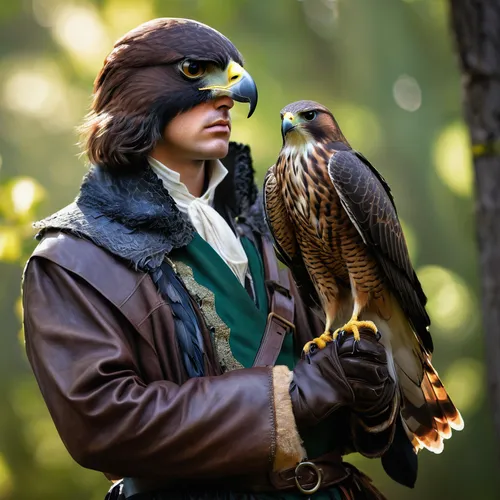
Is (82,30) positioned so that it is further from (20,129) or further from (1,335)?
(1,335)

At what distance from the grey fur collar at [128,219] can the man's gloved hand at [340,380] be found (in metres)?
0.51

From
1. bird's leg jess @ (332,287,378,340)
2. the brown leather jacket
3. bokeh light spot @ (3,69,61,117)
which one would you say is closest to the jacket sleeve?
the brown leather jacket

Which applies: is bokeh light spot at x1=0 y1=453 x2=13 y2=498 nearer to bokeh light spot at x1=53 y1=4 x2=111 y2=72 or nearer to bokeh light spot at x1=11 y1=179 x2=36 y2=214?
bokeh light spot at x1=53 y1=4 x2=111 y2=72

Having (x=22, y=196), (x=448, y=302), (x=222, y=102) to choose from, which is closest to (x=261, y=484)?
(x=222, y=102)

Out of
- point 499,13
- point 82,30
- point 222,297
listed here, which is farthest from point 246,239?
point 82,30

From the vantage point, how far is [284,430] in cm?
192

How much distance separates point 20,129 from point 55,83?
49cm

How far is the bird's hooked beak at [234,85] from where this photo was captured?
84.8 inches

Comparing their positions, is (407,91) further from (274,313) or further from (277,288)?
(274,313)

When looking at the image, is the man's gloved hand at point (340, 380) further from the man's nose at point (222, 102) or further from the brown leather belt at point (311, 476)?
the man's nose at point (222, 102)

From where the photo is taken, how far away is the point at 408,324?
2.37m

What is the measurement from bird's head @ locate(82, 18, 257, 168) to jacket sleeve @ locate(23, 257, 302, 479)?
432mm

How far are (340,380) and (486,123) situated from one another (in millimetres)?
1478

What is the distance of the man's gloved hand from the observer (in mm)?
1942
